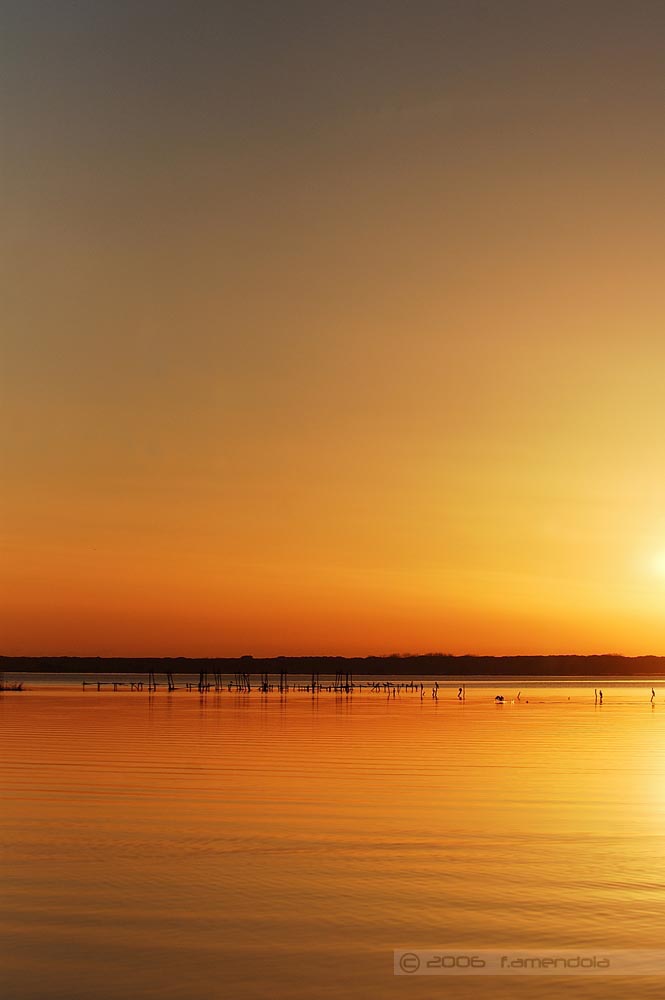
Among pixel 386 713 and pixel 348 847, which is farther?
pixel 386 713

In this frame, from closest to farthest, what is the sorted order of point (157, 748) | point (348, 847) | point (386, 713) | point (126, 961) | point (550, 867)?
point (126, 961) < point (550, 867) < point (348, 847) < point (157, 748) < point (386, 713)

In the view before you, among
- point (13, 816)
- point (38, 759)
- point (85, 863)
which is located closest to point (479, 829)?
point (85, 863)

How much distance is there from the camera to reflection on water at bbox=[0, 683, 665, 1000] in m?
14.9

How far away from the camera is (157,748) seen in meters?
47.9

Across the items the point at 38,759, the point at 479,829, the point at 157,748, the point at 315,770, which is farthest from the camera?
the point at 157,748

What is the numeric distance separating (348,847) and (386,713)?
60.7m

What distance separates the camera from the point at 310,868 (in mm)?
21188

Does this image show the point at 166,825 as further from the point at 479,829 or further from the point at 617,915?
the point at 617,915

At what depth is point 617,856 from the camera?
74.1ft

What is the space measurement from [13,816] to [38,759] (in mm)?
14829

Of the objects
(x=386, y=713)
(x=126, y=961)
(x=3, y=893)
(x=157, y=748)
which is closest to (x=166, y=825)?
(x=3, y=893)

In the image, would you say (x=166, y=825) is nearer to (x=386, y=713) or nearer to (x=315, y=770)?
(x=315, y=770)

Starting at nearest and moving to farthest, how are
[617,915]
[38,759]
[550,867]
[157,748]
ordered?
1. [617,915]
2. [550,867]
3. [38,759]
4. [157,748]

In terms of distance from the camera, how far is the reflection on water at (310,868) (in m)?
14.9
